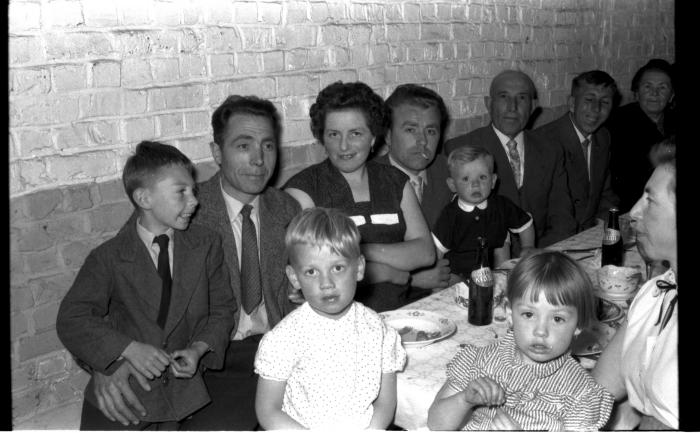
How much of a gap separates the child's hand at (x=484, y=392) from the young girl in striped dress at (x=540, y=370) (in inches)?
1.6

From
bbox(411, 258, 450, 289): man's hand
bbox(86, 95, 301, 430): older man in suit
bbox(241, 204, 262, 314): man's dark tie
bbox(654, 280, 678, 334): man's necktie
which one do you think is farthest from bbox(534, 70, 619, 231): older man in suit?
bbox(654, 280, 678, 334): man's necktie

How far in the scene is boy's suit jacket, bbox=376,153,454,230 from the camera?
154 inches

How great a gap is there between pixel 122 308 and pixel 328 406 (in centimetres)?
92

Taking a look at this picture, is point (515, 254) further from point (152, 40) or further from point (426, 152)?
point (152, 40)

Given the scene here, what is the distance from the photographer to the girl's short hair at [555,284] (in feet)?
6.27

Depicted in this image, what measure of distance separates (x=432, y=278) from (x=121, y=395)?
1.59 m

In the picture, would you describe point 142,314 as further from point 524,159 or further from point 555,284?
point 524,159

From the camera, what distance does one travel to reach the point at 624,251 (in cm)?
341

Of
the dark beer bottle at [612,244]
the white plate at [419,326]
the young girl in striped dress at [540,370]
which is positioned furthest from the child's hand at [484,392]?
the dark beer bottle at [612,244]

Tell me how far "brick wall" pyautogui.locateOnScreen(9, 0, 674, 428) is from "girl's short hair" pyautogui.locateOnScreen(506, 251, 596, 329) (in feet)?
5.89

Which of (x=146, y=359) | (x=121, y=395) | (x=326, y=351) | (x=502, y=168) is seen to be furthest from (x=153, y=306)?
(x=502, y=168)

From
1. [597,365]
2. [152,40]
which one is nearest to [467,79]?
[152,40]

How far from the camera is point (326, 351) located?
2.11m

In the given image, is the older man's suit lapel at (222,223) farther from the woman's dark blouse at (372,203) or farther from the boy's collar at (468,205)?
the boy's collar at (468,205)
